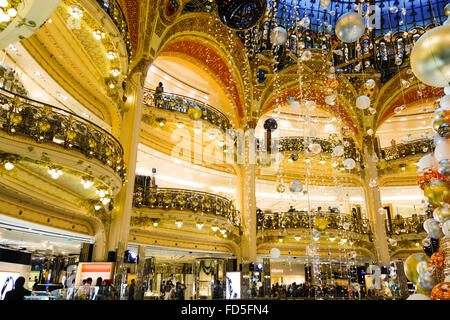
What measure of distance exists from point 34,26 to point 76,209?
538cm

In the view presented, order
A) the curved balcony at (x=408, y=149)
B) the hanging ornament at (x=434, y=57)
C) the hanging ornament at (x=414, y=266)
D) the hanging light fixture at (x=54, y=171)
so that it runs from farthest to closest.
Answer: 1. the curved balcony at (x=408, y=149)
2. the hanging light fixture at (x=54, y=171)
3. the hanging ornament at (x=414, y=266)
4. the hanging ornament at (x=434, y=57)

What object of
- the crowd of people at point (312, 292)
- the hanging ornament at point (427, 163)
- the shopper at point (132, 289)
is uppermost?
the hanging ornament at point (427, 163)

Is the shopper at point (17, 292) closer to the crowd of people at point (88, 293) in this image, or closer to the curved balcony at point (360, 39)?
the crowd of people at point (88, 293)

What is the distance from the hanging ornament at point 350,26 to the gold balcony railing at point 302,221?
9.69 metres

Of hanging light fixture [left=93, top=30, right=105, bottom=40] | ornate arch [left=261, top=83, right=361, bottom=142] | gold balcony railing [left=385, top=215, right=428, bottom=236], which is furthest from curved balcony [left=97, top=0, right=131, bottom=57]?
gold balcony railing [left=385, top=215, right=428, bottom=236]

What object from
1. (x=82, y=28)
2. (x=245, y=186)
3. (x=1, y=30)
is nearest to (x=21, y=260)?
(x=82, y=28)

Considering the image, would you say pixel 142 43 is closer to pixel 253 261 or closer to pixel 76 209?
pixel 76 209

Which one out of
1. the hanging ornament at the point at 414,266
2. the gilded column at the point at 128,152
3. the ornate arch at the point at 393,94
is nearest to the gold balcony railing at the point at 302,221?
the ornate arch at the point at 393,94

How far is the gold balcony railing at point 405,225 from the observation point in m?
14.0

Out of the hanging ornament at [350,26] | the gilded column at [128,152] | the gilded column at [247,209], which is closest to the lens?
the hanging ornament at [350,26]

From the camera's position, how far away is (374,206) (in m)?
14.3

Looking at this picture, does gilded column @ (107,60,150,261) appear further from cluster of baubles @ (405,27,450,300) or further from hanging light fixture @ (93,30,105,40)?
cluster of baubles @ (405,27,450,300)

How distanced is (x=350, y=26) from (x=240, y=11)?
2015mm

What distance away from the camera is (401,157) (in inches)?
571
